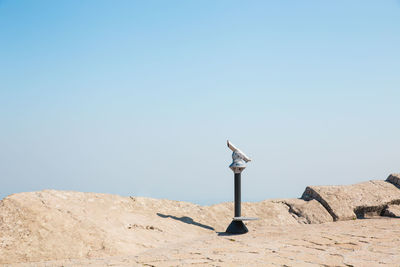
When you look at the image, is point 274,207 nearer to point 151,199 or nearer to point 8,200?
point 151,199

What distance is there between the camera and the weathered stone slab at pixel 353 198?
26.1 ft

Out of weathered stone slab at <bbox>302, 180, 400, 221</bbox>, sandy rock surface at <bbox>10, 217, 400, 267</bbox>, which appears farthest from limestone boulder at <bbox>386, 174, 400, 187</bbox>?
sandy rock surface at <bbox>10, 217, 400, 267</bbox>

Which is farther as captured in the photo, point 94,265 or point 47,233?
point 47,233

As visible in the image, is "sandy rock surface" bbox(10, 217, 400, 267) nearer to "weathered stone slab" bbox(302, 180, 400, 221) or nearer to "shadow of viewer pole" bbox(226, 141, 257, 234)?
"shadow of viewer pole" bbox(226, 141, 257, 234)

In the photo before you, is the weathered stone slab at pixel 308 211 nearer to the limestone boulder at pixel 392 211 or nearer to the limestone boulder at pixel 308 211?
the limestone boulder at pixel 308 211

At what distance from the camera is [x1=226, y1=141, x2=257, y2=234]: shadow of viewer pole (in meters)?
6.21

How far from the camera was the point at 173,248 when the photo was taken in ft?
16.7

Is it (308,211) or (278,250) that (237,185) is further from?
(308,211)

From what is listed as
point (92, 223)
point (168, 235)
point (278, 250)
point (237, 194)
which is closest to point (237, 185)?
point (237, 194)

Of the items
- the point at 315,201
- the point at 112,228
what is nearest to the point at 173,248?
the point at 112,228

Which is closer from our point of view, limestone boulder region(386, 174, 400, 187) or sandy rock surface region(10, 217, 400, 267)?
sandy rock surface region(10, 217, 400, 267)

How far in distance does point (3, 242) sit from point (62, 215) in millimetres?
769

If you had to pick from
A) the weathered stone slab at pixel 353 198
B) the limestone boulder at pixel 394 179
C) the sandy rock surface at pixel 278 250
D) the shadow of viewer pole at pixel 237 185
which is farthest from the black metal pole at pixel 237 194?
the limestone boulder at pixel 394 179

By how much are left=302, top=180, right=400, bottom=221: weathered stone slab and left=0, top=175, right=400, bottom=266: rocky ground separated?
0.39 metres
